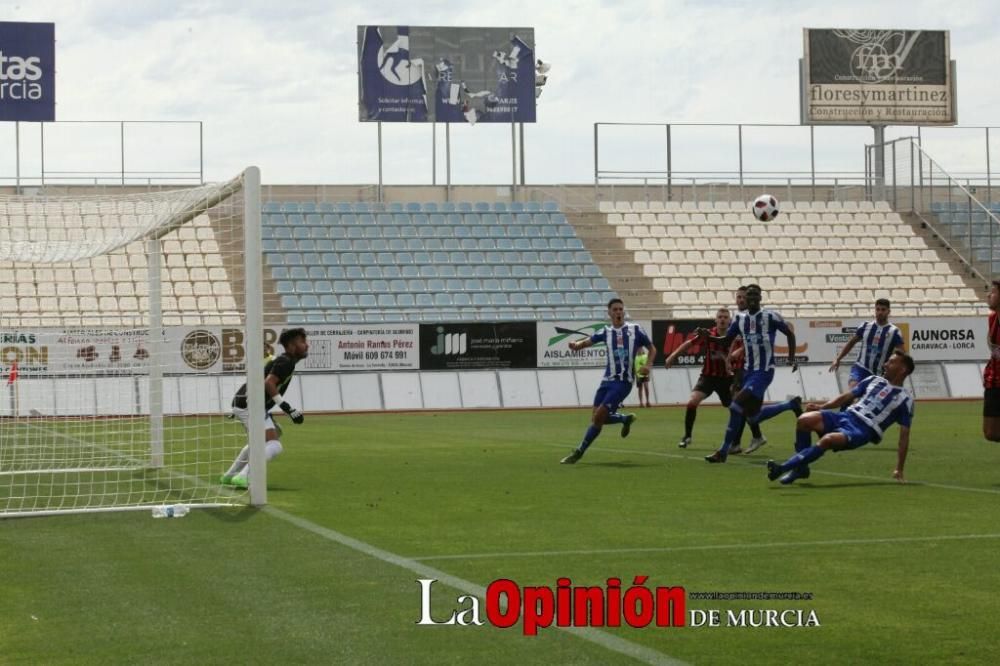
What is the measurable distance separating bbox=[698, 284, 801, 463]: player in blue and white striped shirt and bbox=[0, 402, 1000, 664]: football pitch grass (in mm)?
798

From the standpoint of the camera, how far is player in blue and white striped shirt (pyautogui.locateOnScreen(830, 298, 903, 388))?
17.9 m

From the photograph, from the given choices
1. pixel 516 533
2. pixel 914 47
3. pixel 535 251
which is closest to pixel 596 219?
pixel 535 251

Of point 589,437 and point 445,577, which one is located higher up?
point 589,437

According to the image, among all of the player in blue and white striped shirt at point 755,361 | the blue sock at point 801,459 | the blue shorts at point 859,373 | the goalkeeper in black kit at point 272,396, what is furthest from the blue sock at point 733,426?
the goalkeeper in black kit at point 272,396

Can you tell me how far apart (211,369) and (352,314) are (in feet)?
16.7

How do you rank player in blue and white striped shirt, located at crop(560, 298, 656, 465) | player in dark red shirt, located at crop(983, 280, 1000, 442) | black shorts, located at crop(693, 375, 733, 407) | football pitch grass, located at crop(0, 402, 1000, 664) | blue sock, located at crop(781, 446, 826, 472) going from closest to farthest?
football pitch grass, located at crop(0, 402, 1000, 664) < blue sock, located at crop(781, 446, 826, 472) < player in dark red shirt, located at crop(983, 280, 1000, 442) < player in blue and white striped shirt, located at crop(560, 298, 656, 465) < black shorts, located at crop(693, 375, 733, 407)

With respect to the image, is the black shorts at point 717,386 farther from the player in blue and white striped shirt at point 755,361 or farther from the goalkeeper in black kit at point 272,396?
the goalkeeper in black kit at point 272,396

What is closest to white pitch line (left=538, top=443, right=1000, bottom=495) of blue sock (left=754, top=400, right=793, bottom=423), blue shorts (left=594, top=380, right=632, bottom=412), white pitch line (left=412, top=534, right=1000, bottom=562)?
blue sock (left=754, top=400, right=793, bottom=423)

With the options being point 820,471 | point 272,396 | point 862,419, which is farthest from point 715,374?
point 272,396

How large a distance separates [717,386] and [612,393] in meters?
3.68

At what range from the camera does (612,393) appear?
17.6 meters

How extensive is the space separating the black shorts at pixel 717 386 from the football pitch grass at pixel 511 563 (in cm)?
370

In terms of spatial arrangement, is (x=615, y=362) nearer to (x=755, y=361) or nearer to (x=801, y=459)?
(x=755, y=361)

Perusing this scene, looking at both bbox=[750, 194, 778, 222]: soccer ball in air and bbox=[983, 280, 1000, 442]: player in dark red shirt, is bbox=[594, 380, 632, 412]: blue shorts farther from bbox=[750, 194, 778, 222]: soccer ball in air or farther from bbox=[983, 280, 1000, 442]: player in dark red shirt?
bbox=[750, 194, 778, 222]: soccer ball in air
